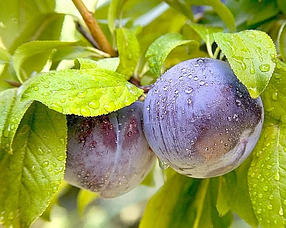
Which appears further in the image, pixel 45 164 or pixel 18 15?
pixel 18 15

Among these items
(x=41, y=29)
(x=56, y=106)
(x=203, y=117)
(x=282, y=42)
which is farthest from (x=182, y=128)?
(x=41, y=29)

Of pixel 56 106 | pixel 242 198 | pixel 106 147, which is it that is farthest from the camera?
pixel 242 198

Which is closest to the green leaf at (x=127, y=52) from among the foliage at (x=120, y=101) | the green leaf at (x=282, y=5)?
the foliage at (x=120, y=101)

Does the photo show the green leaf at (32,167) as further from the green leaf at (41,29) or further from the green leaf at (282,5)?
the green leaf at (282,5)

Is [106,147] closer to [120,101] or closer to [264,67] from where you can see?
[120,101]

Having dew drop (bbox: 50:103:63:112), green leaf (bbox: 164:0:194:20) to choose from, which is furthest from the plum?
green leaf (bbox: 164:0:194:20)

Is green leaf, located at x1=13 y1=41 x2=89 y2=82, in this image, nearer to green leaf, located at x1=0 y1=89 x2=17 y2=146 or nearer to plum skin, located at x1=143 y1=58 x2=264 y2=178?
green leaf, located at x1=0 y1=89 x2=17 y2=146

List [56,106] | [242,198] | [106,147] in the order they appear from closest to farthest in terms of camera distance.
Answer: [56,106] < [106,147] < [242,198]

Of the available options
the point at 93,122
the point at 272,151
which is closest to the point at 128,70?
the point at 93,122
